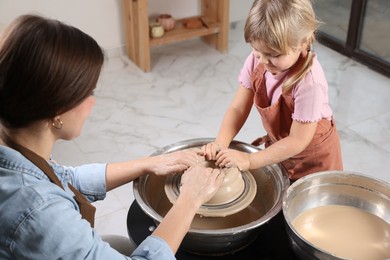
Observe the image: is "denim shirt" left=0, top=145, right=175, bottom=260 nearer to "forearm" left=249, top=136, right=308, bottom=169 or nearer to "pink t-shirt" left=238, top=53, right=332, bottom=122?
"forearm" left=249, top=136, right=308, bottom=169

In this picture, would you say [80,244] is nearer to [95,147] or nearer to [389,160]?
[95,147]

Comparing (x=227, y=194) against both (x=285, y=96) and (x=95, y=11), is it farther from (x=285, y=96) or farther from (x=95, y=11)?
(x=95, y=11)

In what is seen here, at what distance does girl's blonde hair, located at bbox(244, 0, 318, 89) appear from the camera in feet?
4.03

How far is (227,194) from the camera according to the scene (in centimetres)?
120

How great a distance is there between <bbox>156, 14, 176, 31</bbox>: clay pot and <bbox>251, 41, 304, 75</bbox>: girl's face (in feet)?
6.59

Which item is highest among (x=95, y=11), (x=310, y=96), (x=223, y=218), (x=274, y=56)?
(x=274, y=56)

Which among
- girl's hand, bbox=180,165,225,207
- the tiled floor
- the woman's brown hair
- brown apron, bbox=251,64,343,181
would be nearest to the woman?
the woman's brown hair

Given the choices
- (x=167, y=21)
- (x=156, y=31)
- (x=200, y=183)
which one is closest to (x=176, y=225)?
(x=200, y=183)

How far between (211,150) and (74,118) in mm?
397

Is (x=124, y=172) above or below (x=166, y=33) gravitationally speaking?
above

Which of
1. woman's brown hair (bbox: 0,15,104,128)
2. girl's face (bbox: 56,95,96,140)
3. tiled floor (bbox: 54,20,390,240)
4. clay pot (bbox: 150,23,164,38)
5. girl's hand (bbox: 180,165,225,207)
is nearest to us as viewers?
woman's brown hair (bbox: 0,15,104,128)

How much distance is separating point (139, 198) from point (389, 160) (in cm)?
170

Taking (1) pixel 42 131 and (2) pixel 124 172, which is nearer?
(1) pixel 42 131

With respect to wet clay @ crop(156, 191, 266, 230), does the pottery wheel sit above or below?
above
